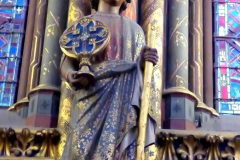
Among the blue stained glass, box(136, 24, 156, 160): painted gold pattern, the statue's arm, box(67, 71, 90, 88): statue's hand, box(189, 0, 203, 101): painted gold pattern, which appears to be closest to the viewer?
box(136, 24, 156, 160): painted gold pattern

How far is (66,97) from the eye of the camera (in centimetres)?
498

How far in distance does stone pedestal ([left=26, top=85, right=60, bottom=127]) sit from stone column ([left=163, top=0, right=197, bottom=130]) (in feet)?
2.79

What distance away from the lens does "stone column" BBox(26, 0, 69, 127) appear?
5086 millimetres

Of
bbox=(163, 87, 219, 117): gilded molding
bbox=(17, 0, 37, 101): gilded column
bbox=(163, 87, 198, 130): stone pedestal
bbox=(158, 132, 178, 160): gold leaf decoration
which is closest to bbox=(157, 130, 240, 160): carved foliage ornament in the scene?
bbox=(158, 132, 178, 160): gold leaf decoration

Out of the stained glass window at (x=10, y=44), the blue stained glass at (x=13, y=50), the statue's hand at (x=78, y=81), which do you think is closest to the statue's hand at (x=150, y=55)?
the statue's hand at (x=78, y=81)

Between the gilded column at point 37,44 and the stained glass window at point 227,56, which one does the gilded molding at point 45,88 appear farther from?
the stained glass window at point 227,56

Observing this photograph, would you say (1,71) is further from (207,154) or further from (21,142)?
(207,154)

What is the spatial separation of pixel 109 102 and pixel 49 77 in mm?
1413

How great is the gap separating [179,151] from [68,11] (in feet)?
4.99

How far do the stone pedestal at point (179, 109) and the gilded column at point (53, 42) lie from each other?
0.89 meters

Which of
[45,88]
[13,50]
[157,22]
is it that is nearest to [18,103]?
[45,88]

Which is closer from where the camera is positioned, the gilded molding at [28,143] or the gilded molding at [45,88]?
the gilded molding at [28,143]

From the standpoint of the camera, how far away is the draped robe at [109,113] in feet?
12.5

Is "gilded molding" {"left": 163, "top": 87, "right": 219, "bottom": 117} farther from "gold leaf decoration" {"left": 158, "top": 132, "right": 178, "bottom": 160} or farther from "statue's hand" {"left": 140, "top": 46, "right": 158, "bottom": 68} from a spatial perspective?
"statue's hand" {"left": 140, "top": 46, "right": 158, "bottom": 68}
